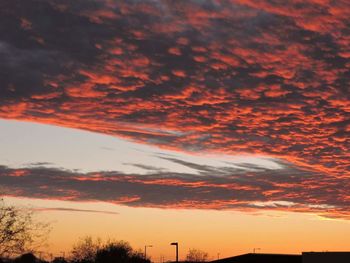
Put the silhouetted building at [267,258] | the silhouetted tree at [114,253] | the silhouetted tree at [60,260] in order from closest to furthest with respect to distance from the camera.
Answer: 1. the silhouetted building at [267,258]
2. the silhouetted tree at [114,253]
3. the silhouetted tree at [60,260]

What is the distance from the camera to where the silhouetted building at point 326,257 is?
179ft

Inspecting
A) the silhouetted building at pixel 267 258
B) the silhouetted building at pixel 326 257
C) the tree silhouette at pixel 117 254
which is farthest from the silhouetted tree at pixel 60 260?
the silhouetted building at pixel 326 257

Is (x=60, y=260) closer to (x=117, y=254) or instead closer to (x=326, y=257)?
(x=117, y=254)

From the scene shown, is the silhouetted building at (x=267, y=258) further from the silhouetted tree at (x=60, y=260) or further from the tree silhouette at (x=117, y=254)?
the silhouetted tree at (x=60, y=260)

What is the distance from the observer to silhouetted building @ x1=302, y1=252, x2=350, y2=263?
179 feet

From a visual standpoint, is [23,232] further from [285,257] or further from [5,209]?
[285,257]

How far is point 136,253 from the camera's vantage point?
5276 inches

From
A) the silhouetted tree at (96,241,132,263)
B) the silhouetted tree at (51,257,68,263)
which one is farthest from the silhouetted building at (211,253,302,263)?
the silhouetted tree at (51,257,68,263)

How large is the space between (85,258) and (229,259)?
59561 millimetres

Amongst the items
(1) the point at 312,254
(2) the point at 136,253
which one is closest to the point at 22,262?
(2) the point at 136,253

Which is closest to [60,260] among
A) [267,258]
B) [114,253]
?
[114,253]

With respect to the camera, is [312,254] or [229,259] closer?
[312,254]

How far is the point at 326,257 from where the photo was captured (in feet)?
183

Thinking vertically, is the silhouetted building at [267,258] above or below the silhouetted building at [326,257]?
above
